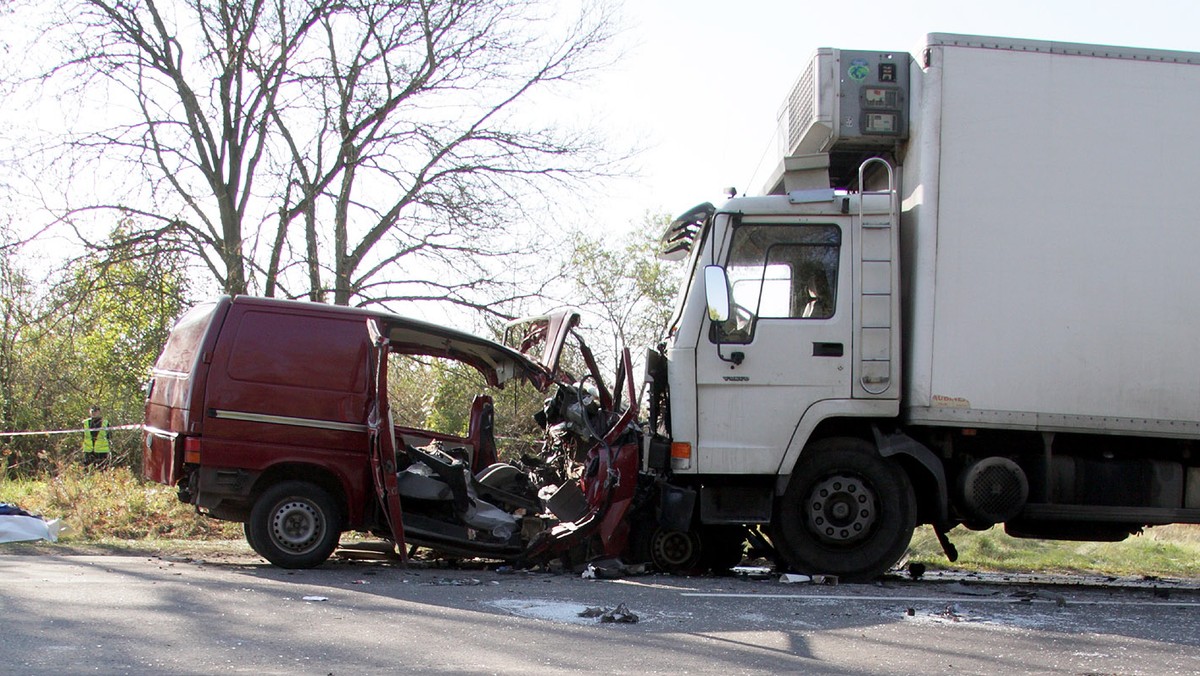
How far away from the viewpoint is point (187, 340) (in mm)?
8961

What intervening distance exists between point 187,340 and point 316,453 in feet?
4.63

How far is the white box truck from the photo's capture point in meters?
8.45

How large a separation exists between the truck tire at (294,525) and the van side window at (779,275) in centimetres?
331

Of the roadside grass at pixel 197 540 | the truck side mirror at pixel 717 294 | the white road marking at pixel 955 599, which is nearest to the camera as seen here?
the white road marking at pixel 955 599

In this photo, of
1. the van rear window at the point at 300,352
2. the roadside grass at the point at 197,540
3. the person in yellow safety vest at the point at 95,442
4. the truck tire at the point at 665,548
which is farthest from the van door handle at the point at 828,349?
the person in yellow safety vest at the point at 95,442

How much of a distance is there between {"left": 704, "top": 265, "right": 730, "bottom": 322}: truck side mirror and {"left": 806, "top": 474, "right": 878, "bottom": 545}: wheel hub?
1.60m

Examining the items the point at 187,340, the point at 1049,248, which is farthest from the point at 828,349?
the point at 187,340

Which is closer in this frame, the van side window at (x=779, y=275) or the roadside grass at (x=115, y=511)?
the van side window at (x=779, y=275)

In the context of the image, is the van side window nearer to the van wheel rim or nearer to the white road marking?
the white road marking

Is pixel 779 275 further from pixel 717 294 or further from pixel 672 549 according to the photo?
pixel 672 549

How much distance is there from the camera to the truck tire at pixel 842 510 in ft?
28.7

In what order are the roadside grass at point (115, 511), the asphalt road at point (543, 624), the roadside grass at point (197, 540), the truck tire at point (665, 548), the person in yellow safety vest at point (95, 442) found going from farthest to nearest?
the person in yellow safety vest at point (95, 442), the roadside grass at point (115, 511), the roadside grass at point (197, 540), the truck tire at point (665, 548), the asphalt road at point (543, 624)

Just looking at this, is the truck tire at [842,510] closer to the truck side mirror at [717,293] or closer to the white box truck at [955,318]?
the white box truck at [955,318]

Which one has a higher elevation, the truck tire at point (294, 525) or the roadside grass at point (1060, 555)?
the truck tire at point (294, 525)
